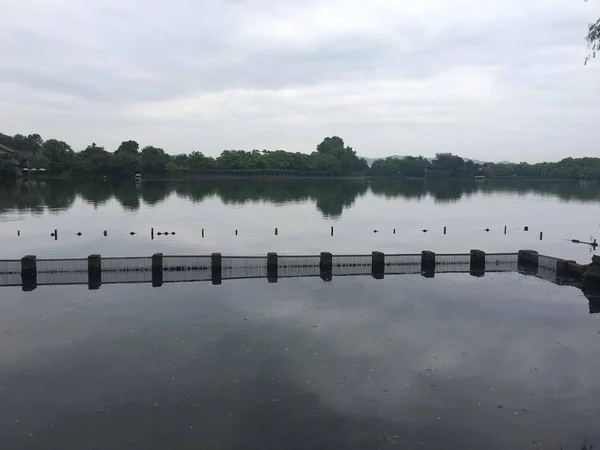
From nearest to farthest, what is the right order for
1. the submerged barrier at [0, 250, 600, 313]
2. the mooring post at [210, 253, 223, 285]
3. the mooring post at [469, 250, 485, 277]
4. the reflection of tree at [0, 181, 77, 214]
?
the submerged barrier at [0, 250, 600, 313] < the mooring post at [210, 253, 223, 285] < the mooring post at [469, 250, 485, 277] < the reflection of tree at [0, 181, 77, 214]

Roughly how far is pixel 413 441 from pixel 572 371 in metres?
10.7

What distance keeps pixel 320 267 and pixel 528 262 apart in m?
19.9

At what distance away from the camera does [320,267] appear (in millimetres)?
43250

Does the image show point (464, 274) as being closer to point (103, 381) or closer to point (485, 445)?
point (485, 445)

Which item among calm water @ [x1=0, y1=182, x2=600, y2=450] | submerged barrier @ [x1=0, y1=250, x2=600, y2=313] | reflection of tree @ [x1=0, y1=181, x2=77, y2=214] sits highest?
reflection of tree @ [x1=0, y1=181, x2=77, y2=214]

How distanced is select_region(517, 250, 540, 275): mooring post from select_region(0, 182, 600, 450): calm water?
3.51 metres

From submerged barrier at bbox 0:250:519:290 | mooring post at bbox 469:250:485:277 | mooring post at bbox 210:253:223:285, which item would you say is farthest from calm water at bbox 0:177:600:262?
mooring post at bbox 210:253:223:285

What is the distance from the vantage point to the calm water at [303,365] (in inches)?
711

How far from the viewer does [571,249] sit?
63250 mm

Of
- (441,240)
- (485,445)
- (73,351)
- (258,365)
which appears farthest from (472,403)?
(441,240)

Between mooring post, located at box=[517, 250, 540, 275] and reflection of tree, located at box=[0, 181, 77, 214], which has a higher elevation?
reflection of tree, located at box=[0, 181, 77, 214]

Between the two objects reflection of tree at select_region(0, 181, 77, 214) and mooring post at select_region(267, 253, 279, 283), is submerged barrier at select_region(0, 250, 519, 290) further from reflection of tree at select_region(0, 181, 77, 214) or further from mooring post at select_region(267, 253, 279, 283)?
reflection of tree at select_region(0, 181, 77, 214)

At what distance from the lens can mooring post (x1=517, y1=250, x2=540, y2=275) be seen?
4559cm

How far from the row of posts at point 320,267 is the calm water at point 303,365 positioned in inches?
65.4
